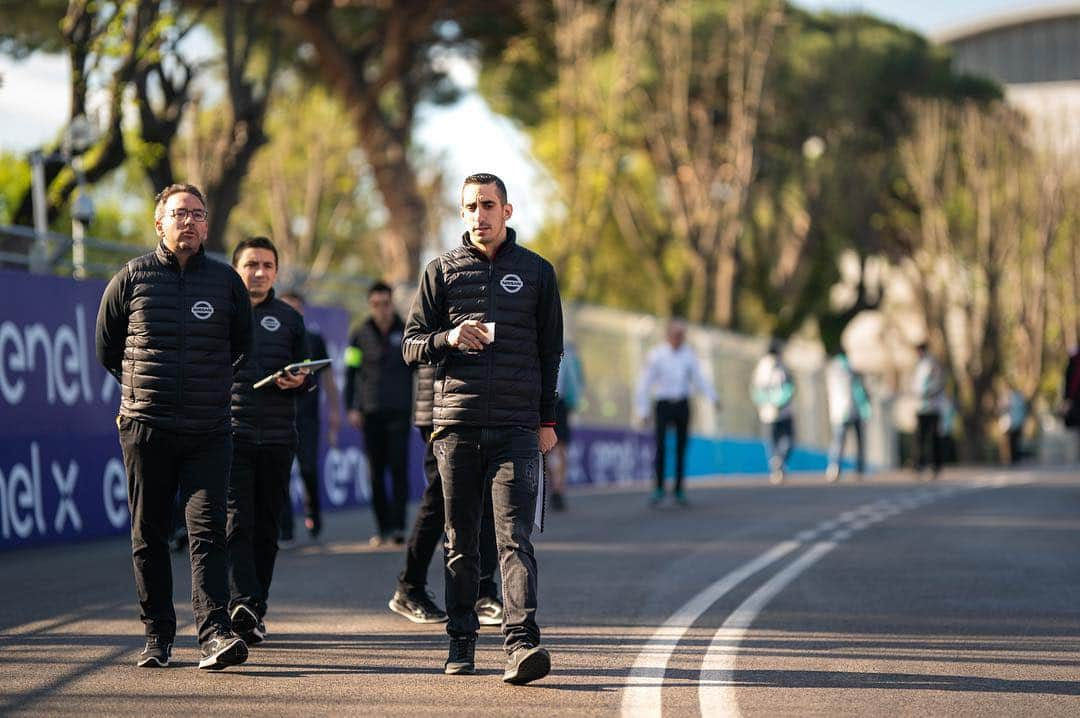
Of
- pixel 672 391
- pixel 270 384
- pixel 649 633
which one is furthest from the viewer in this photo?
pixel 672 391

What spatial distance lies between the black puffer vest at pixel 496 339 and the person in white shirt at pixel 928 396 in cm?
1981

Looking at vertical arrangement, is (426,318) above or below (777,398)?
below

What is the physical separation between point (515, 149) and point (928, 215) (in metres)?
16.1

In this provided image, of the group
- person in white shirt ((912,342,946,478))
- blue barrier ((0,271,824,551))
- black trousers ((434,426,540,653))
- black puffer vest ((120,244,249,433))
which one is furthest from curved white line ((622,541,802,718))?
person in white shirt ((912,342,946,478))

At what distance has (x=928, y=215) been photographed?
164 feet

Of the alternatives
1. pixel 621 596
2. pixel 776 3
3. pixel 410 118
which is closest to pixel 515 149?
pixel 410 118

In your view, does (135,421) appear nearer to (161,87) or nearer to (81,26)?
(81,26)

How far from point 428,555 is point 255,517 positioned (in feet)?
2.70

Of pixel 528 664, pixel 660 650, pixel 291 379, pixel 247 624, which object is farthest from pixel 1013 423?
pixel 528 664

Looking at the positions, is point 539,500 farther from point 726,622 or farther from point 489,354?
point 726,622

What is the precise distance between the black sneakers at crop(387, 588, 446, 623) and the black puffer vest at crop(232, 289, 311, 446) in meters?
0.92

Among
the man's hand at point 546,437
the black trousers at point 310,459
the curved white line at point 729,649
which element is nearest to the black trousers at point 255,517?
the man's hand at point 546,437

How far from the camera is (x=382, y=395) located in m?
13.9

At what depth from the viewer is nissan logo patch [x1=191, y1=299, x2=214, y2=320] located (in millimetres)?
7859
